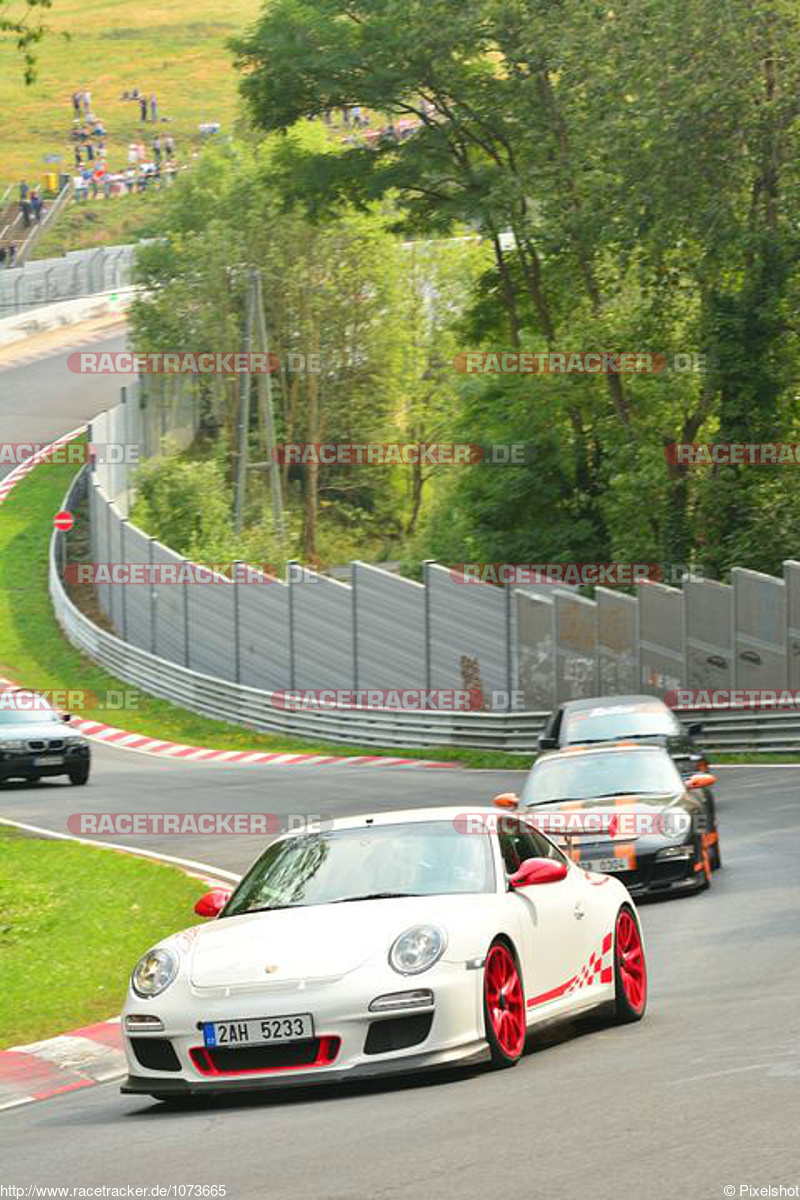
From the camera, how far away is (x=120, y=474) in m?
56.9

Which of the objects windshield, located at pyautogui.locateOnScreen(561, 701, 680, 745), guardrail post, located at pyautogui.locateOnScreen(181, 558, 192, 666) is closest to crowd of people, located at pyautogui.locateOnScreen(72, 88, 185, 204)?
guardrail post, located at pyautogui.locateOnScreen(181, 558, 192, 666)

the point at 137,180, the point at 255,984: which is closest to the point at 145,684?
the point at 255,984

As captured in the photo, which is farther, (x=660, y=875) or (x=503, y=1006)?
(x=660, y=875)

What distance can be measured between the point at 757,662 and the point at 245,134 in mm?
58452

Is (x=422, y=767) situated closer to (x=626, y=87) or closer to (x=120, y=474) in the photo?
(x=626, y=87)

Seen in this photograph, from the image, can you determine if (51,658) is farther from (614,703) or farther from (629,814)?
(629,814)

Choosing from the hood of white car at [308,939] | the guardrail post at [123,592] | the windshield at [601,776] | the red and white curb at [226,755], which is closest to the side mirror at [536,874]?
the hood of white car at [308,939]

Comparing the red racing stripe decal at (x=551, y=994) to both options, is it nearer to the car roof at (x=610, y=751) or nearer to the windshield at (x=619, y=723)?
the car roof at (x=610, y=751)

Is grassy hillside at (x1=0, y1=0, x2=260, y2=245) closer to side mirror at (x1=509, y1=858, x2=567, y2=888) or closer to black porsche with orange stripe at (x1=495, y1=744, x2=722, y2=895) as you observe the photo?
black porsche with orange stripe at (x1=495, y1=744, x2=722, y2=895)

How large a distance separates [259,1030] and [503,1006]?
1.23 metres

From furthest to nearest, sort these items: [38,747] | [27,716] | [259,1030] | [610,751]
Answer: [27,716], [38,747], [610,751], [259,1030]

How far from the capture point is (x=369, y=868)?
10859 millimetres

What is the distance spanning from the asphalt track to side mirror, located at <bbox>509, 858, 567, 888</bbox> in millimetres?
854

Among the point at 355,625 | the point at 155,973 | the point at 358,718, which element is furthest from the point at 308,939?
the point at 355,625
